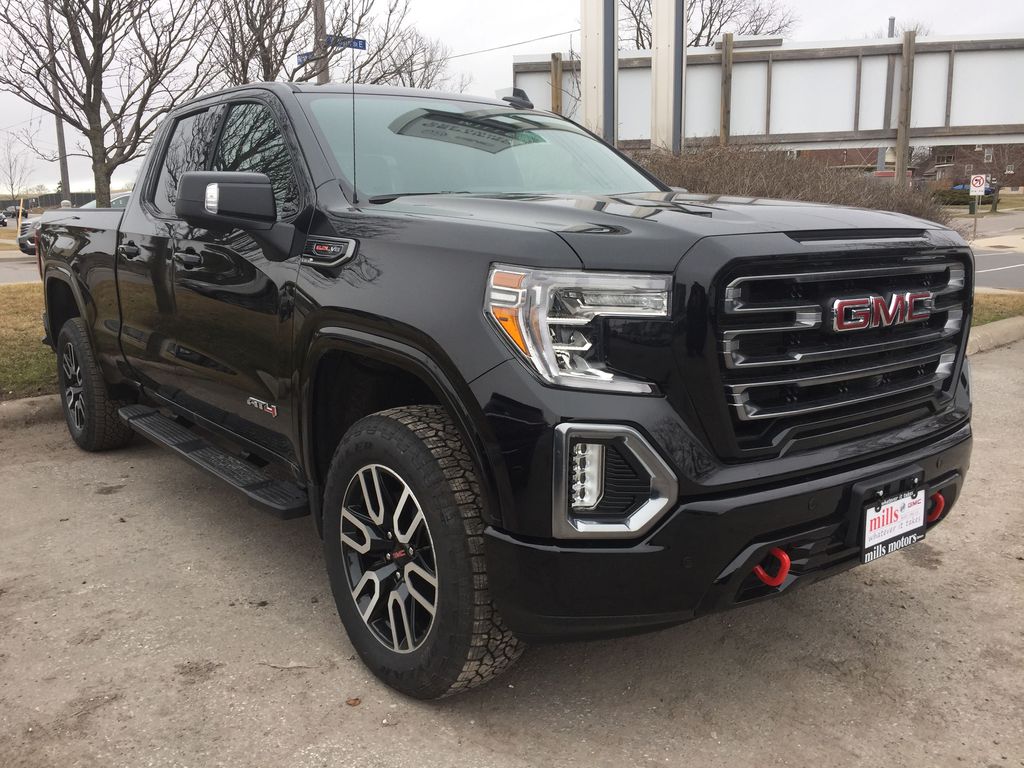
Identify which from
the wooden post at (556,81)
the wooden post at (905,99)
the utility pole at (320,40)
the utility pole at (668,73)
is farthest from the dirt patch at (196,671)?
the wooden post at (905,99)

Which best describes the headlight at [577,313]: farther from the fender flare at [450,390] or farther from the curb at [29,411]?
the curb at [29,411]

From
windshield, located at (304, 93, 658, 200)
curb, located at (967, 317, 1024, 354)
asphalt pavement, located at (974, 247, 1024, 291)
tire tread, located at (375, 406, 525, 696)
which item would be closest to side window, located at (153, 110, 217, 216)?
windshield, located at (304, 93, 658, 200)

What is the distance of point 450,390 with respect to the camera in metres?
2.27

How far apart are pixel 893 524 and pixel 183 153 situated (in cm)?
343

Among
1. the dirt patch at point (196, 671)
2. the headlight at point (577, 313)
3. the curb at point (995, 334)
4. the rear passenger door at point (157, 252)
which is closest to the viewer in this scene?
the headlight at point (577, 313)

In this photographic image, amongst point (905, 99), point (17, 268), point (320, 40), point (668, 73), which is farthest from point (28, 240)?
point (905, 99)

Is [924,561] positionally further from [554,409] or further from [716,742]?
[554,409]

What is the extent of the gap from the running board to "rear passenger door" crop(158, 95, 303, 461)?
5.8 inches

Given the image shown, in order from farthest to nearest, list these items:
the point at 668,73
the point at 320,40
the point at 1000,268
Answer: the point at 1000,268 < the point at 668,73 < the point at 320,40

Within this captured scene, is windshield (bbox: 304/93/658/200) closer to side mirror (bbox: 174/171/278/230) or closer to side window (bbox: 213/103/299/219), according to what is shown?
side window (bbox: 213/103/299/219)

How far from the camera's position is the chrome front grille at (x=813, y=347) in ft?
7.13

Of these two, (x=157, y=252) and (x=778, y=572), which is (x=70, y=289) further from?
(x=778, y=572)

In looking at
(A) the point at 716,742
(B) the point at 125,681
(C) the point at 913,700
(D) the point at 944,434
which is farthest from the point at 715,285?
(B) the point at 125,681

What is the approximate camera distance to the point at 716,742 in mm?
2447
